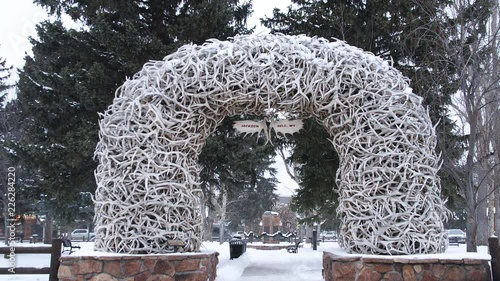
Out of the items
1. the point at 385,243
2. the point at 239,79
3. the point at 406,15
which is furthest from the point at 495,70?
the point at 239,79

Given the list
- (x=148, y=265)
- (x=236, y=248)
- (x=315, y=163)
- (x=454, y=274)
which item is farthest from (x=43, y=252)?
(x=315, y=163)

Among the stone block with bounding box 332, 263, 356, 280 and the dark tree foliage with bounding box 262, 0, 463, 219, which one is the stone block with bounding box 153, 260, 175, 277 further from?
the dark tree foliage with bounding box 262, 0, 463, 219

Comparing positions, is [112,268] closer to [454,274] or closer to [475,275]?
[454,274]

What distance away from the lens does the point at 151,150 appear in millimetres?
5461

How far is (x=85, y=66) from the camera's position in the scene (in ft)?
36.1

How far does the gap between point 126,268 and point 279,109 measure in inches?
105

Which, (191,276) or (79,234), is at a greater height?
(191,276)

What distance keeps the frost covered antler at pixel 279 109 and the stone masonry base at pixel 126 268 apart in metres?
0.27

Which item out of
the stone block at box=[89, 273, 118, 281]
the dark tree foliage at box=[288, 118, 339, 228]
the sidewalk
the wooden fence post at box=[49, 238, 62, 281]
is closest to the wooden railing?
the wooden fence post at box=[49, 238, 62, 281]

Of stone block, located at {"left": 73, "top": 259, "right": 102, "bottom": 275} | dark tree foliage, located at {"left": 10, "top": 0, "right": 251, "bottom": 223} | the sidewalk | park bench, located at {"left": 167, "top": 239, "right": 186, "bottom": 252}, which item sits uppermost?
dark tree foliage, located at {"left": 10, "top": 0, "right": 251, "bottom": 223}

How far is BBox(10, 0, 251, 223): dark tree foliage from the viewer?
9992 millimetres

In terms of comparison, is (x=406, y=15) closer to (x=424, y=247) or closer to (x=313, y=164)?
(x=313, y=164)

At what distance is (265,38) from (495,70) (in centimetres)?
400

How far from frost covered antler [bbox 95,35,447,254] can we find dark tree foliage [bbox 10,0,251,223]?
4.45 meters
